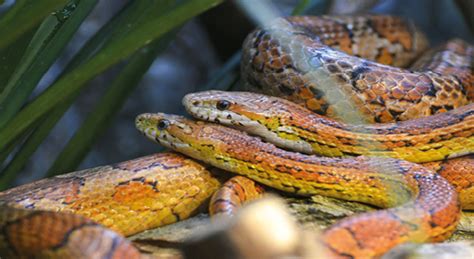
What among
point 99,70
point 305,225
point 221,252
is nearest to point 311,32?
point 305,225

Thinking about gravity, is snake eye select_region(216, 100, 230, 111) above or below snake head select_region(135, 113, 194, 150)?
above

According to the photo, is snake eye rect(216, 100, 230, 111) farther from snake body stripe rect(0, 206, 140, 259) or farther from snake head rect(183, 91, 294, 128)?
snake body stripe rect(0, 206, 140, 259)

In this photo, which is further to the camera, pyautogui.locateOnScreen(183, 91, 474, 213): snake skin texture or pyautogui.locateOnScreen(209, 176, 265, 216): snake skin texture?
pyautogui.locateOnScreen(183, 91, 474, 213): snake skin texture

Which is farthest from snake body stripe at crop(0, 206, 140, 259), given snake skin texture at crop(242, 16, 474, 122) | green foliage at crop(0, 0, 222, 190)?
snake skin texture at crop(242, 16, 474, 122)

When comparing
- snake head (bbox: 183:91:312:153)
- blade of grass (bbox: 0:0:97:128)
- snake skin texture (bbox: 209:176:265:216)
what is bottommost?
snake skin texture (bbox: 209:176:265:216)

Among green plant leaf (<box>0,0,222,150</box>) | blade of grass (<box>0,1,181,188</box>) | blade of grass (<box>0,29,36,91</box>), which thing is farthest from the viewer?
blade of grass (<box>0,1,181,188</box>)

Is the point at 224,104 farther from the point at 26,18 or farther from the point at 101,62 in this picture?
the point at 26,18

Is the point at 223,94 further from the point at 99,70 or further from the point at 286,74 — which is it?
the point at 99,70
